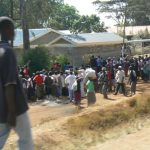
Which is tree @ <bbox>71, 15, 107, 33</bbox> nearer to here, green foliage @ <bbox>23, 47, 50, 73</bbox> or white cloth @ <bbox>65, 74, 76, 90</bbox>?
green foliage @ <bbox>23, 47, 50, 73</bbox>

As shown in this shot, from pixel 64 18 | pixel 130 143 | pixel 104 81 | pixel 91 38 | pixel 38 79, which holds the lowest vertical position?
pixel 104 81

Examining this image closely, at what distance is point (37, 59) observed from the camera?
2444 centimetres

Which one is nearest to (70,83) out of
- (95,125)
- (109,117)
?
(109,117)

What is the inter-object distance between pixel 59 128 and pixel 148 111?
122 inches

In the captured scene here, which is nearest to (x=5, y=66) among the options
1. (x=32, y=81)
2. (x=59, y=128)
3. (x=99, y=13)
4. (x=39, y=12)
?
(x=59, y=128)

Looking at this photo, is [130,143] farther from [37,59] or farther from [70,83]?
[37,59]

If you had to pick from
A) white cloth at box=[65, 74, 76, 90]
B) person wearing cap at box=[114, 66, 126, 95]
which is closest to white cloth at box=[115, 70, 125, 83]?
person wearing cap at box=[114, 66, 126, 95]

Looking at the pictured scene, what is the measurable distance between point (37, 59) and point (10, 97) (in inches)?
809

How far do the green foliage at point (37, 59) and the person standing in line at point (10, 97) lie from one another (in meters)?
20.0

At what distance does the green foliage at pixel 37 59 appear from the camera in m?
24.4

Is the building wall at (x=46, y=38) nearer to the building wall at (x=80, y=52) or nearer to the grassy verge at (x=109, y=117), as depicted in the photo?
the building wall at (x=80, y=52)

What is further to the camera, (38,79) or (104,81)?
(104,81)

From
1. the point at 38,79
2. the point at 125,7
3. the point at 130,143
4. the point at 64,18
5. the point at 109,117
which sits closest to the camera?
the point at 130,143

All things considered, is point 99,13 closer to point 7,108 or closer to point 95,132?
point 95,132
